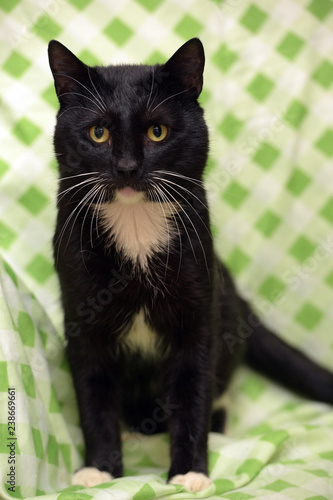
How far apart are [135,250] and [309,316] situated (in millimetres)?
903

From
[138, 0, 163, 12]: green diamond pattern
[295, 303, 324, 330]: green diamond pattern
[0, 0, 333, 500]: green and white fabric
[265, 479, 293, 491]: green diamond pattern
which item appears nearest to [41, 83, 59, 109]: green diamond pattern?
[0, 0, 333, 500]: green and white fabric

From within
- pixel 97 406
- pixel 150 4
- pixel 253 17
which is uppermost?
pixel 253 17

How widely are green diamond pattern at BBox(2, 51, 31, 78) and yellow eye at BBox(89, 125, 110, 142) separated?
751 mm

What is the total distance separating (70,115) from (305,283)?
42.7 inches

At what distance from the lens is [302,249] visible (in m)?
2.09

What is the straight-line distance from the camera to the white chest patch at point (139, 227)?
1.41m

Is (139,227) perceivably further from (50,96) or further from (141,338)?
(50,96)

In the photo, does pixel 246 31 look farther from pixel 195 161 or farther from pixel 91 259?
pixel 91 259

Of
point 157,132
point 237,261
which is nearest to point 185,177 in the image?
point 157,132

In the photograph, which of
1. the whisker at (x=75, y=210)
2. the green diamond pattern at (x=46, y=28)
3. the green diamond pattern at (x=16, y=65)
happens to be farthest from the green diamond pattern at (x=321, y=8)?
the whisker at (x=75, y=210)

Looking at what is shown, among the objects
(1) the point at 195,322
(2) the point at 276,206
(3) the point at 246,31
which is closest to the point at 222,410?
(1) the point at 195,322

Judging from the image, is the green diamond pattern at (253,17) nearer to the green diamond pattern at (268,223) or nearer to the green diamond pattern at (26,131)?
the green diamond pattern at (268,223)

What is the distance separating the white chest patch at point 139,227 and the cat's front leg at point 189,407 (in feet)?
0.91

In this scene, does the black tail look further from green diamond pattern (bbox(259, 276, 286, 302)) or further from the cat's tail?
green diamond pattern (bbox(259, 276, 286, 302))
